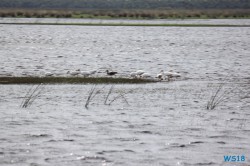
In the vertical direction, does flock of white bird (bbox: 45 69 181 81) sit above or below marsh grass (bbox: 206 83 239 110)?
below

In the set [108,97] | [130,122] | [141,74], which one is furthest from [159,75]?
[130,122]

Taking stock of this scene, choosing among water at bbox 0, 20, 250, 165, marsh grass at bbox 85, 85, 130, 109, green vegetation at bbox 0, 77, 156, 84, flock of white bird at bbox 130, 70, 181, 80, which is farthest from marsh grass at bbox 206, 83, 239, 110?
green vegetation at bbox 0, 77, 156, 84

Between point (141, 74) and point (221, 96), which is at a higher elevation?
point (221, 96)

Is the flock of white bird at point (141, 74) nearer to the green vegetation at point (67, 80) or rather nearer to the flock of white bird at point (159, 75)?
the flock of white bird at point (159, 75)

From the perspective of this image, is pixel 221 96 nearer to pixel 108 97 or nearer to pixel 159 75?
pixel 108 97

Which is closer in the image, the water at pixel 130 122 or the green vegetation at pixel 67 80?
the water at pixel 130 122

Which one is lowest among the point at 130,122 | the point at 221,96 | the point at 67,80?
the point at 67,80

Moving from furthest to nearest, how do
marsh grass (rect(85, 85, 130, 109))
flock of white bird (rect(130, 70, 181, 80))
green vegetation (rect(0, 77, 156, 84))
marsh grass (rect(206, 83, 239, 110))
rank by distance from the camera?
flock of white bird (rect(130, 70, 181, 80)) < green vegetation (rect(0, 77, 156, 84)) < marsh grass (rect(85, 85, 130, 109)) < marsh grass (rect(206, 83, 239, 110))

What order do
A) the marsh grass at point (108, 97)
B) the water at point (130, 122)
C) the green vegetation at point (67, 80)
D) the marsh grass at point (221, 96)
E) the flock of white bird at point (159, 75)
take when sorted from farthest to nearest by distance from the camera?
1. the flock of white bird at point (159, 75)
2. the green vegetation at point (67, 80)
3. the marsh grass at point (108, 97)
4. the marsh grass at point (221, 96)
5. the water at point (130, 122)

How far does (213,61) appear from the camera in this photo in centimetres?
4056

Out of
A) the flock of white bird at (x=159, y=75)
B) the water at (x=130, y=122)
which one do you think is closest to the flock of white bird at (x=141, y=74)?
the flock of white bird at (x=159, y=75)

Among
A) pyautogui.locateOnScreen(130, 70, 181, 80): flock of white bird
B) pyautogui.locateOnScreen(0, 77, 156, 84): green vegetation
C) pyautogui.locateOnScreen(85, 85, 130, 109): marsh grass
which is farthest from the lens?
pyautogui.locateOnScreen(130, 70, 181, 80): flock of white bird

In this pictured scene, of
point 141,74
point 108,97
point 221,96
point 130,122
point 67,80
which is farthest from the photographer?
point 141,74

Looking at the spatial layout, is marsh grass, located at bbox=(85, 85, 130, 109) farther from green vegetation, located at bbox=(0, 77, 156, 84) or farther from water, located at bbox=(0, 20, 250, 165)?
green vegetation, located at bbox=(0, 77, 156, 84)
